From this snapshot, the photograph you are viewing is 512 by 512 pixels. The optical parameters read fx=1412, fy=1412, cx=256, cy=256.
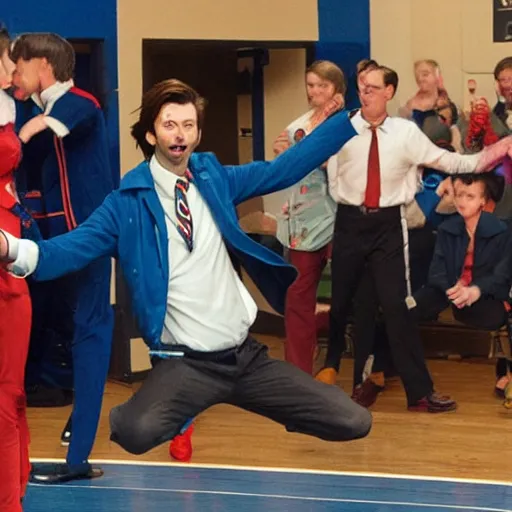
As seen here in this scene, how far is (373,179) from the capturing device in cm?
654

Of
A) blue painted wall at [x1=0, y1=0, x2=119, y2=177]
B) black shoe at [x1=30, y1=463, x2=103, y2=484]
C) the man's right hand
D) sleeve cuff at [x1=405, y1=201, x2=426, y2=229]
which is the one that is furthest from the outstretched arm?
the man's right hand

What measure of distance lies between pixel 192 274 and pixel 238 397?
16.2 inches

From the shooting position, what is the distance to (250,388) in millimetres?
4371

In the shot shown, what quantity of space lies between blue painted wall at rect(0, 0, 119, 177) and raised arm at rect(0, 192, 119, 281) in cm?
276

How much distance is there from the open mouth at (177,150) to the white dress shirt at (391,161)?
2309mm

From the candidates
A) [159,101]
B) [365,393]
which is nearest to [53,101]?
[159,101]

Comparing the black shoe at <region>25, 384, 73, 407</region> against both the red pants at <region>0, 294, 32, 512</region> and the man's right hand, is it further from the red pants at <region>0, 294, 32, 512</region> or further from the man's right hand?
the man's right hand

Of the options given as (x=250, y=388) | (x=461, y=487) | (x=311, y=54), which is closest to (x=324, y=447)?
(x=461, y=487)

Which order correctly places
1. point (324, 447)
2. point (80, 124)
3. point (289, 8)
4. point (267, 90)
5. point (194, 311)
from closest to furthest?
point (194, 311), point (80, 124), point (324, 447), point (289, 8), point (267, 90)

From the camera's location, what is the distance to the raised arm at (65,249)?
160 inches

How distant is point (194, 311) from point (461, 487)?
1.56 meters

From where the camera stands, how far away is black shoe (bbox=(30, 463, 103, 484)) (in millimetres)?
5461

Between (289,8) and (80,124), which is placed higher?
(289,8)

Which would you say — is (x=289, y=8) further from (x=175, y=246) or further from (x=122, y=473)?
(x=175, y=246)
